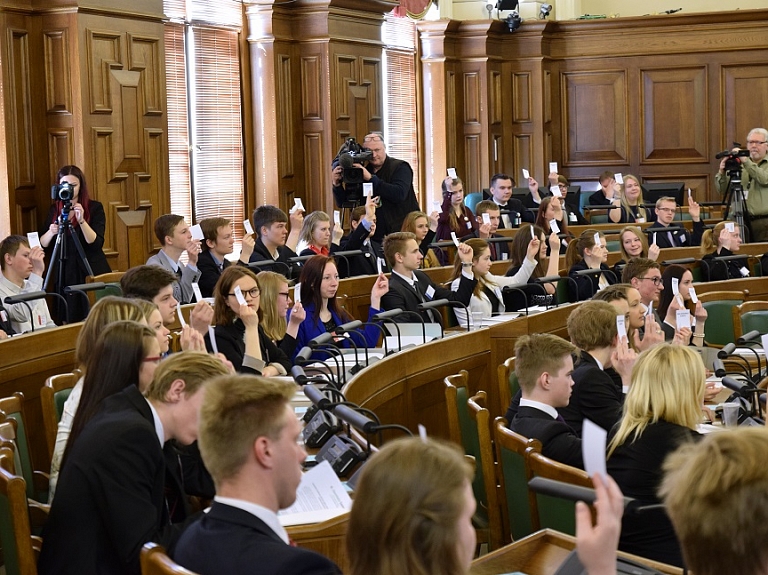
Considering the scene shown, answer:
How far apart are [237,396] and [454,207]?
25.1 ft

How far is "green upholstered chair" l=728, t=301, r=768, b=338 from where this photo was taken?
246 inches

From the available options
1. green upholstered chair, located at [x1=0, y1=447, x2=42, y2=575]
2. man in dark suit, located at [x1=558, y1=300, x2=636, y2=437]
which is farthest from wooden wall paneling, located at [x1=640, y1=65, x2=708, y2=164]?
green upholstered chair, located at [x1=0, y1=447, x2=42, y2=575]

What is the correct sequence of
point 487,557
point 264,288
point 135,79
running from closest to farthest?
1. point 487,557
2. point 264,288
3. point 135,79

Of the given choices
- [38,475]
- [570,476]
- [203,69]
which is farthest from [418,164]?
[570,476]

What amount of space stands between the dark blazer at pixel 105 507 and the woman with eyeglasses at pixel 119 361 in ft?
0.94

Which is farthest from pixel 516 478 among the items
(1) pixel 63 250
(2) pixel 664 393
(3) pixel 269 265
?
(1) pixel 63 250

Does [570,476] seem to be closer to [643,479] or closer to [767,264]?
[643,479]

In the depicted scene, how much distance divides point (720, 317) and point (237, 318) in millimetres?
3130

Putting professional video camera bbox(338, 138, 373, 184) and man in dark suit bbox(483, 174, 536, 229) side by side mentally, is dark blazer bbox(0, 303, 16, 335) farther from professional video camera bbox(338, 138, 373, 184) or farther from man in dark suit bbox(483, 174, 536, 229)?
man in dark suit bbox(483, 174, 536, 229)

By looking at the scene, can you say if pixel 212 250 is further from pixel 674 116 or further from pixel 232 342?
pixel 674 116

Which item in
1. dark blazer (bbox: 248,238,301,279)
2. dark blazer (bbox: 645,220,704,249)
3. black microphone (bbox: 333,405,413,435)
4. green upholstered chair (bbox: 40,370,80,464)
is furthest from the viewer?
dark blazer (bbox: 645,220,704,249)

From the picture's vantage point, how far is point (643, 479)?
11.1 feet

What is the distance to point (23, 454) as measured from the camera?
3.79 metres

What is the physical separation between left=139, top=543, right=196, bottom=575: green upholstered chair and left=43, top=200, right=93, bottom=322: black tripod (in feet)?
15.9
